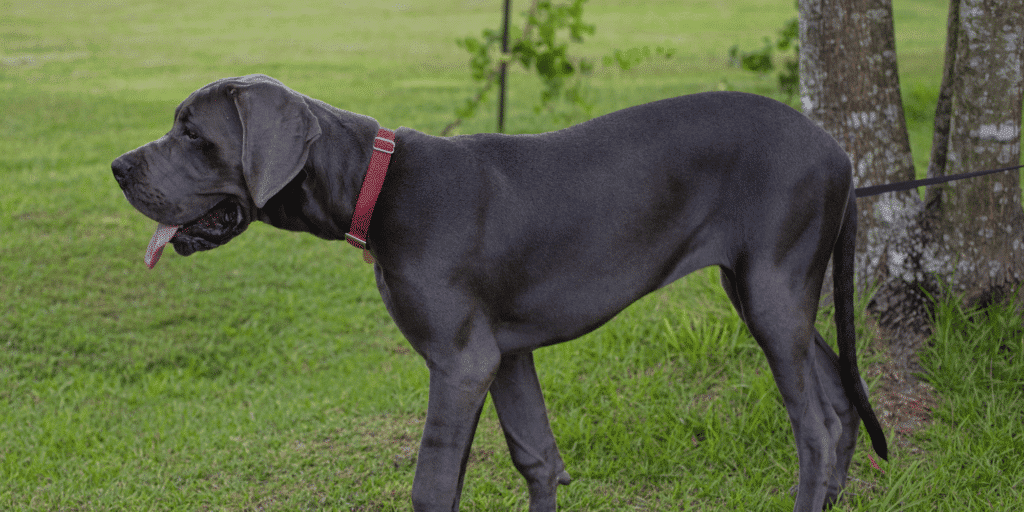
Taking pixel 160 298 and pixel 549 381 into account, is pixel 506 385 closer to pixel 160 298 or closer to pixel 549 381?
pixel 549 381

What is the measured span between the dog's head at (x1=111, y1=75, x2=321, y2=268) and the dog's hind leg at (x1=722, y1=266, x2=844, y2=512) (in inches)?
55.0

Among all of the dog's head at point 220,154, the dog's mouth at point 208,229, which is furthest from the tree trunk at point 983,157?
the dog's mouth at point 208,229

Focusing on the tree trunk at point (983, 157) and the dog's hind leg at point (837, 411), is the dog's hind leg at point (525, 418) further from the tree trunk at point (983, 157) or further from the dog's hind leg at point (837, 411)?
the tree trunk at point (983, 157)

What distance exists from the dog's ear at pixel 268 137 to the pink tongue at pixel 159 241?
30 cm

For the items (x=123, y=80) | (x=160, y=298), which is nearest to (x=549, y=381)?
(x=160, y=298)

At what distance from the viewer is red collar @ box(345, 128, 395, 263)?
92.4 inches

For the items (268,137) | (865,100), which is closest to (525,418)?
(268,137)

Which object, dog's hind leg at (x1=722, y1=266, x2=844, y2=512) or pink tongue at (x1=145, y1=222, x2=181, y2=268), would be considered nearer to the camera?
pink tongue at (x1=145, y1=222, x2=181, y2=268)

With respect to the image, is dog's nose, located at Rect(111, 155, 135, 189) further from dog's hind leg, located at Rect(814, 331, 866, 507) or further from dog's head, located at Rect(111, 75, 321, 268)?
dog's hind leg, located at Rect(814, 331, 866, 507)

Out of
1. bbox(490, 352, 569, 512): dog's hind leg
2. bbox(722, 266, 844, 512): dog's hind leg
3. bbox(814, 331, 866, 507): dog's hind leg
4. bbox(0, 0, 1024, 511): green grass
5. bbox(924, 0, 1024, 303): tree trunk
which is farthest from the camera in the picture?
bbox(924, 0, 1024, 303): tree trunk

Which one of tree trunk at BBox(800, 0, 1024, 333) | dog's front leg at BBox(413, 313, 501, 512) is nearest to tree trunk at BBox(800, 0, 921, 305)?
tree trunk at BBox(800, 0, 1024, 333)

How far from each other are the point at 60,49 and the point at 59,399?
10.9 metres

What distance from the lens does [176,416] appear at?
4109 millimetres

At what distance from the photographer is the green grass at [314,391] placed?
3357 mm
